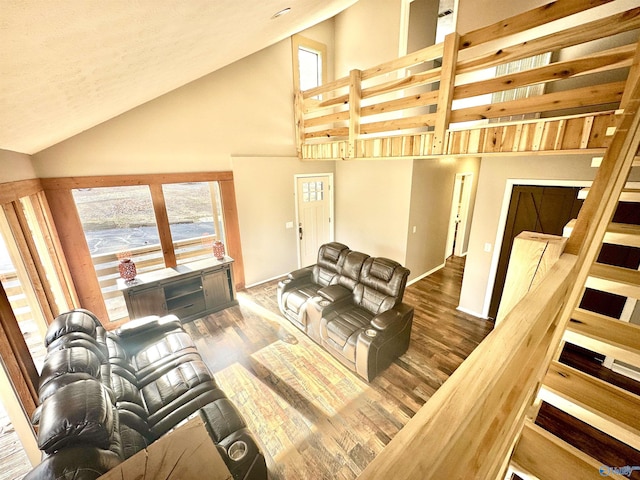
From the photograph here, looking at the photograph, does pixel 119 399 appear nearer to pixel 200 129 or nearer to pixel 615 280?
pixel 615 280

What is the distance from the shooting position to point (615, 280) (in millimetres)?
1209

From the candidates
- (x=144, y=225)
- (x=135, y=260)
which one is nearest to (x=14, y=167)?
(x=144, y=225)

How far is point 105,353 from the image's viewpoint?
7.29ft

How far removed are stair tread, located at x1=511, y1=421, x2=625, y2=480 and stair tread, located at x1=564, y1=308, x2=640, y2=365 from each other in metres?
0.44

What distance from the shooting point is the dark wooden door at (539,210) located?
301cm

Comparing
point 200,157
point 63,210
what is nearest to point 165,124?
point 200,157

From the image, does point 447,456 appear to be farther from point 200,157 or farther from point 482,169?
point 200,157

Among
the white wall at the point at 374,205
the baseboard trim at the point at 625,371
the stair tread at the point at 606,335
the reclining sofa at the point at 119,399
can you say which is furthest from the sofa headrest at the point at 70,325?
the baseboard trim at the point at 625,371

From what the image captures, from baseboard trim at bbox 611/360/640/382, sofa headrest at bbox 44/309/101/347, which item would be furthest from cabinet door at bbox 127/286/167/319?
baseboard trim at bbox 611/360/640/382

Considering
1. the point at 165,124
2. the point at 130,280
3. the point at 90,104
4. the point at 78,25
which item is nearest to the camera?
the point at 78,25

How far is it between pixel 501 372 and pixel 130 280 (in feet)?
13.2

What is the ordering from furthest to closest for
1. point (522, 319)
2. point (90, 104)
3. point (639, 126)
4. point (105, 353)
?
point (105, 353) < point (90, 104) < point (639, 126) < point (522, 319)

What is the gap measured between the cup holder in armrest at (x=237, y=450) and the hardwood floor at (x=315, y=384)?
1.89 ft

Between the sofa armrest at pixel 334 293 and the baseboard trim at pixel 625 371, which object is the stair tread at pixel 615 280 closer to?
the sofa armrest at pixel 334 293
